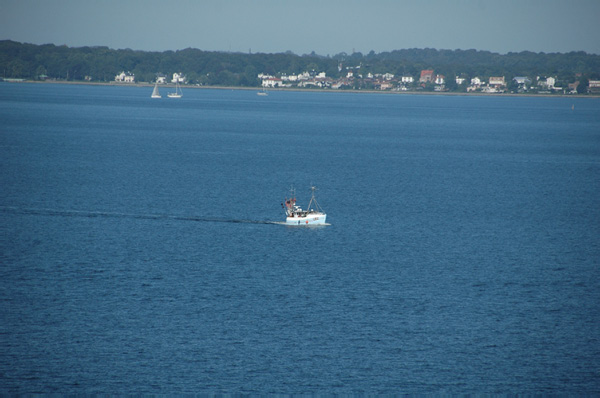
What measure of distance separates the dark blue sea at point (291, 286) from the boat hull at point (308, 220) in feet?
6.36

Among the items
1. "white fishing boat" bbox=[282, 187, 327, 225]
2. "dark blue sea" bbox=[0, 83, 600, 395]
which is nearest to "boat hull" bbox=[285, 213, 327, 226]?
"white fishing boat" bbox=[282, 187, 327, 225]

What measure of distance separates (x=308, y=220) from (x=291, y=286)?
23811mm

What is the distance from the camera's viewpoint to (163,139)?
18200cm

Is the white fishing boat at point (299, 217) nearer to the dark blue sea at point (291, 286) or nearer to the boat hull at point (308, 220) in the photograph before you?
the boat hull at point (308, 220)

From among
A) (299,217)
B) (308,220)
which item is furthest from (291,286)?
(308,220)

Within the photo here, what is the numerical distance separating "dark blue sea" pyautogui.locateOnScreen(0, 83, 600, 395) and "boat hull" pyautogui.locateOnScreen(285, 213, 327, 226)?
194cm

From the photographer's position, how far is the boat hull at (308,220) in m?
84.1

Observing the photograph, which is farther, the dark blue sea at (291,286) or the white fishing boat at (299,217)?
the white fishing boat at (299,217)

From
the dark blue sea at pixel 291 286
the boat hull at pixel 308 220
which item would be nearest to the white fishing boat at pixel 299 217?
the boat hull at pixel 308 220

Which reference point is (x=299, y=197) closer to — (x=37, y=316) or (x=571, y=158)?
(x=37, y=316)

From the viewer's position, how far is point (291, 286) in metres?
61.4

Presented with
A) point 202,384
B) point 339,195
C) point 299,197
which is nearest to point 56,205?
point 299,197

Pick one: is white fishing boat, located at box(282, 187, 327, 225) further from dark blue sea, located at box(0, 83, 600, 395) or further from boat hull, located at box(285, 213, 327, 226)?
dark blue sea, located at box(0, 83, 600, 395)

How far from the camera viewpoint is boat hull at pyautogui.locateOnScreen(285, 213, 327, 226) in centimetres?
8412
